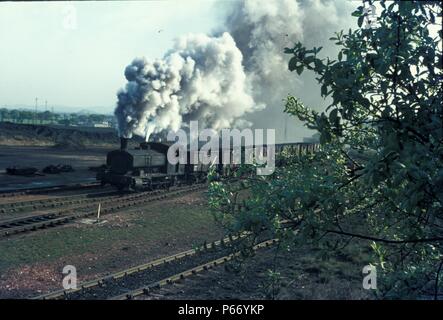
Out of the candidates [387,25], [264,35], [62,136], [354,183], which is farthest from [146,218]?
[264,35]

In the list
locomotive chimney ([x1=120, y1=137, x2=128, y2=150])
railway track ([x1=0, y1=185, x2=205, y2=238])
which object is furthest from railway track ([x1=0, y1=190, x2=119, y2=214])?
locomotive chimney ([x1=120, y1=137, x2=128, y2=150])

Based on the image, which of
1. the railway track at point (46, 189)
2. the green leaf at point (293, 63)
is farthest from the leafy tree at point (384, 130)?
the railway track at point (46, 189)

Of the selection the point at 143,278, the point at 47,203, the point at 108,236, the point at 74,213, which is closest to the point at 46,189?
the point at 47,203

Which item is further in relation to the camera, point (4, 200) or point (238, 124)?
point (238, 124)

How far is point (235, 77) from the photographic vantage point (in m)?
65.9

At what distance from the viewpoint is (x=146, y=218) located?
19.6 meters

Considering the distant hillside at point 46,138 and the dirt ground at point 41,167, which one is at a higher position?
the distant hillside at point 46,138

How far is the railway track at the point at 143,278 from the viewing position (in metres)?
10.2

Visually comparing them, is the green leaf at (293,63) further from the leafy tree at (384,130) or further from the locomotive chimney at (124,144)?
the locomotive chimney at (124,144)

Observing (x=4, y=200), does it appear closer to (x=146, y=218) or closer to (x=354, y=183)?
(x=146, y=218)

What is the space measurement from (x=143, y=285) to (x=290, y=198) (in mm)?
8213

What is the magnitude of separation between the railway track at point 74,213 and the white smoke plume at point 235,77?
6.97m

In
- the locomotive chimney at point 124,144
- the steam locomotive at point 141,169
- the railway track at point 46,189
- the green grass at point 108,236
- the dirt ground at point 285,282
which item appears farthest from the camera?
the locomotive chimney at point 124,144

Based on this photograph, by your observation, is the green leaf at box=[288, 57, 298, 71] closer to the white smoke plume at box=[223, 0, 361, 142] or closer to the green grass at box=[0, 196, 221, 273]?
the green grass at box=[0, 196, 221, 273]
